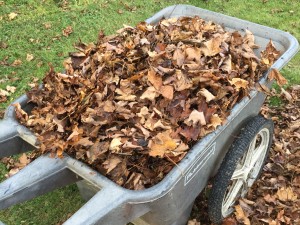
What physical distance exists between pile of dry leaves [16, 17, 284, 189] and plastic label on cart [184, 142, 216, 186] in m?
0.09

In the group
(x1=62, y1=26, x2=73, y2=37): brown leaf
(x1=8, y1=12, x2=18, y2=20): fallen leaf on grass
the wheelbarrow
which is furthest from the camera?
(x1=8, y1=12, x2=18, y2=20): fallen leaf on grass

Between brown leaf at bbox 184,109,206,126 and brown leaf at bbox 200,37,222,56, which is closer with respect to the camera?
brown leaf at bbox 184,109,206,126

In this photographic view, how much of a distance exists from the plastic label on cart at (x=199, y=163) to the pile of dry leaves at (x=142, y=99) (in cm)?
9

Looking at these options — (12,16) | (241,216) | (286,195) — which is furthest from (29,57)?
(286,195)

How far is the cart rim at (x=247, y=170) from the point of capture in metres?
2.67

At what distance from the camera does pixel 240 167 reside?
2.68 m

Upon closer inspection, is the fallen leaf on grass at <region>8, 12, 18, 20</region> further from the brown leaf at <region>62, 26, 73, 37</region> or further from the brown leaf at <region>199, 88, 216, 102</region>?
the brown leaf at <region>199, 88, 216, 102</region>

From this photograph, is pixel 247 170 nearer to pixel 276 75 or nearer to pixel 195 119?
pixel 276 75

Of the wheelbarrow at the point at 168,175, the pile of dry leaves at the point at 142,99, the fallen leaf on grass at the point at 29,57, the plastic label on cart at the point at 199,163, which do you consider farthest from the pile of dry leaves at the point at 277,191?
the fallen leaf on grass at the point at 29,57

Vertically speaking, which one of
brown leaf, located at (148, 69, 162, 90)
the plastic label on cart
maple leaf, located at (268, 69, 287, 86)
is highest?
brown leaf, located at (148, 69, 162, 90)

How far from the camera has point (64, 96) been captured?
2246 mm

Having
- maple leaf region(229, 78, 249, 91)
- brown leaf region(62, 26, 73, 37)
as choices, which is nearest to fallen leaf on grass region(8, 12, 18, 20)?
brown leaf region(62, 26, 73, 37)

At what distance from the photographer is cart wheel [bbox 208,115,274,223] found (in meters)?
2.32

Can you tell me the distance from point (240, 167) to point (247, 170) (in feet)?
0.26
